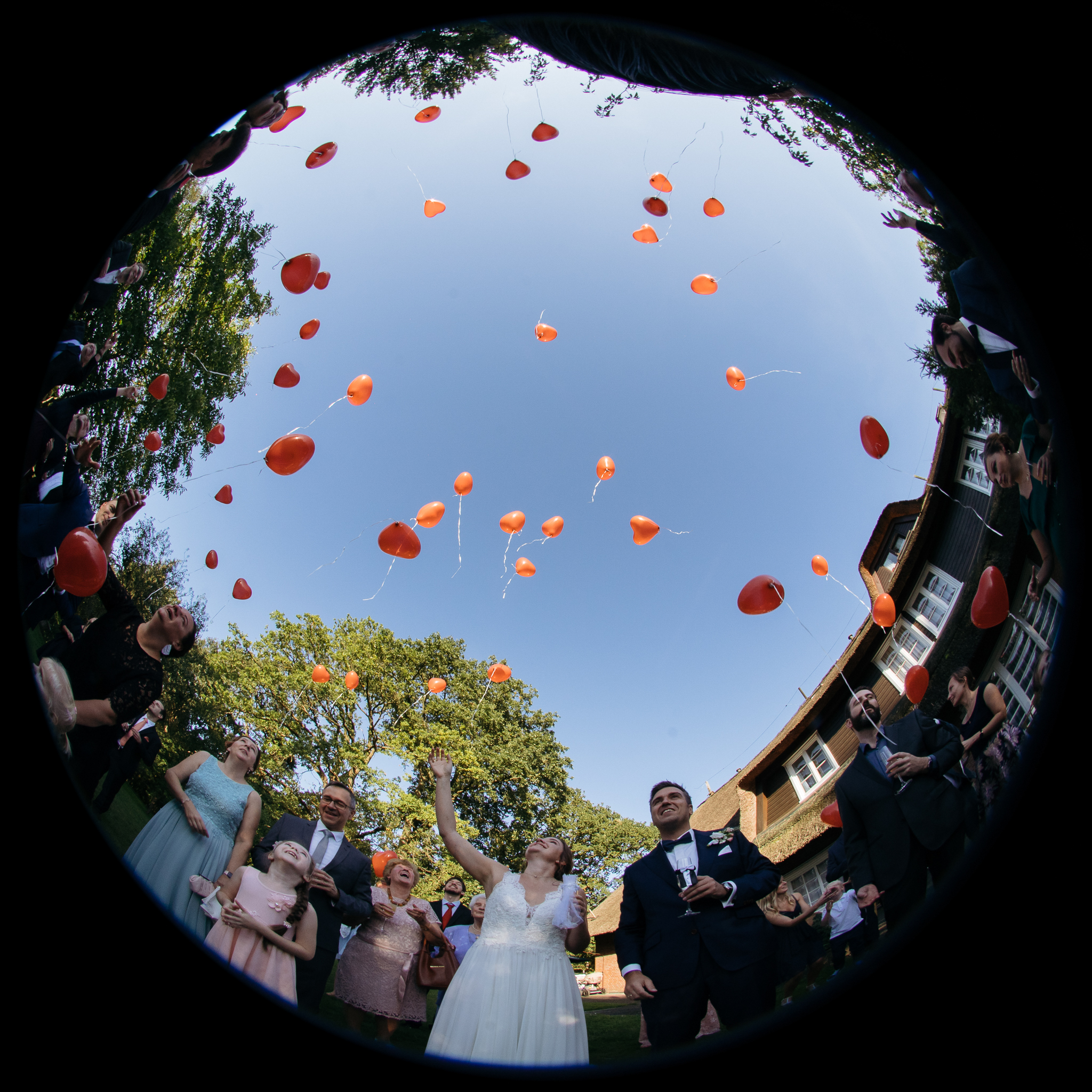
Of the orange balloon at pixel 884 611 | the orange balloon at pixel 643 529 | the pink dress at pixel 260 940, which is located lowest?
the pink dress at pixel 260 940

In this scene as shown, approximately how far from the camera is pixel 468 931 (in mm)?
4098

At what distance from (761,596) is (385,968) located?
154 inches

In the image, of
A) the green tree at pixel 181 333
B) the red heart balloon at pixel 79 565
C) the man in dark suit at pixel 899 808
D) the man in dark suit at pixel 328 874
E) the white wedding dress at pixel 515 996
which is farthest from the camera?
the green tree at pixel 181 333

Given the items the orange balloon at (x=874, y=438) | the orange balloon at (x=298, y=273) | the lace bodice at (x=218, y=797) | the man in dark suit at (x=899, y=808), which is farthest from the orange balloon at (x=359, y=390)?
the man in dark suit at (x=899, y=808)

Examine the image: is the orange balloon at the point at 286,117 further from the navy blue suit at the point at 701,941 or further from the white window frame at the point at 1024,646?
the navy blue suit at the point at 701,941

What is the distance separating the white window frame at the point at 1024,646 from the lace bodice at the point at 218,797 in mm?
4249

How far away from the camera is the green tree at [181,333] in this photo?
4660mm

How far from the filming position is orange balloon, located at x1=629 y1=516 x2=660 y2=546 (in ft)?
21.2

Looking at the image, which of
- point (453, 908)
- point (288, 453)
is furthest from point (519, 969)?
point (288, 453)

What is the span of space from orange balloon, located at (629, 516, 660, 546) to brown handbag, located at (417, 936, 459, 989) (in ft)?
14.6

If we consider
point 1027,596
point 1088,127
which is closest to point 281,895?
point 1027,596

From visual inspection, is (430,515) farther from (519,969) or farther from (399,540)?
(519,969)

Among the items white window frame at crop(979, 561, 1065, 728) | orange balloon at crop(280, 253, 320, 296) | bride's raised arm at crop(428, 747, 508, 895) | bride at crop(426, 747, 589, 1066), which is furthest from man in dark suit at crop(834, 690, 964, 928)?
orange balloon at crop(280, 253, 320, 296)

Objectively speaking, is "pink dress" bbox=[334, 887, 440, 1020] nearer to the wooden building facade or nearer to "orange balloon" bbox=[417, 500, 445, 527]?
the wooden building facade
